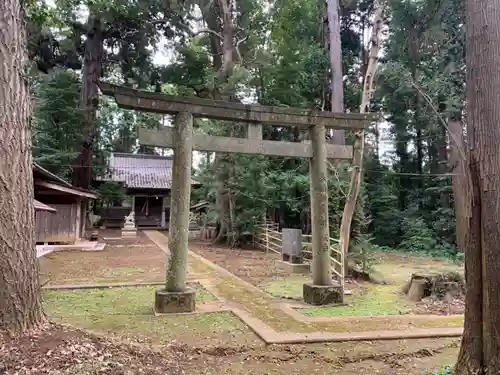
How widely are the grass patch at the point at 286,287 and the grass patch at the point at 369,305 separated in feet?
3.27

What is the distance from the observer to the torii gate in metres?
5.96

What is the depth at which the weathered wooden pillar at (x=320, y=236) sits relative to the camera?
6781 mm

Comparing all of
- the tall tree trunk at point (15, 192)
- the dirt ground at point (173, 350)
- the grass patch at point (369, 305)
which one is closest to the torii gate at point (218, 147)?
the grass patch at point (369, 305)

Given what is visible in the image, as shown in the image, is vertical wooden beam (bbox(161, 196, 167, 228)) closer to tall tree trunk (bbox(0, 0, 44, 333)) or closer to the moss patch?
the moss patch

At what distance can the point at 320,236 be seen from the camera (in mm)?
6969

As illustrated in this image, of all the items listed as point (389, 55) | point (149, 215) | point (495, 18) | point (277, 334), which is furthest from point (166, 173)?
point (495, 18)

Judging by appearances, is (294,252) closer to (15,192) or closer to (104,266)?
(104,266)

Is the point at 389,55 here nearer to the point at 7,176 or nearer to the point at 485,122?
the point at 485,122

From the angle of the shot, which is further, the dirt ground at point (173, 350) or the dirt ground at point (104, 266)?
the dirt ground at point (104, 266)

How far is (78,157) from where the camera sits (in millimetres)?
19797

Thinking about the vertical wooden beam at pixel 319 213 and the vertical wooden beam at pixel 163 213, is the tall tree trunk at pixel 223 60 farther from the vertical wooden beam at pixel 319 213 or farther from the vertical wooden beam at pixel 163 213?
the vertical wooden beam at pixel 163 213

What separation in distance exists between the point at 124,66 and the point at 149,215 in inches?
459

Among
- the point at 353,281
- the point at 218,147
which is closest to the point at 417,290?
the point at 353,281

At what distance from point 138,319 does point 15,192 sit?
2.76 meters
